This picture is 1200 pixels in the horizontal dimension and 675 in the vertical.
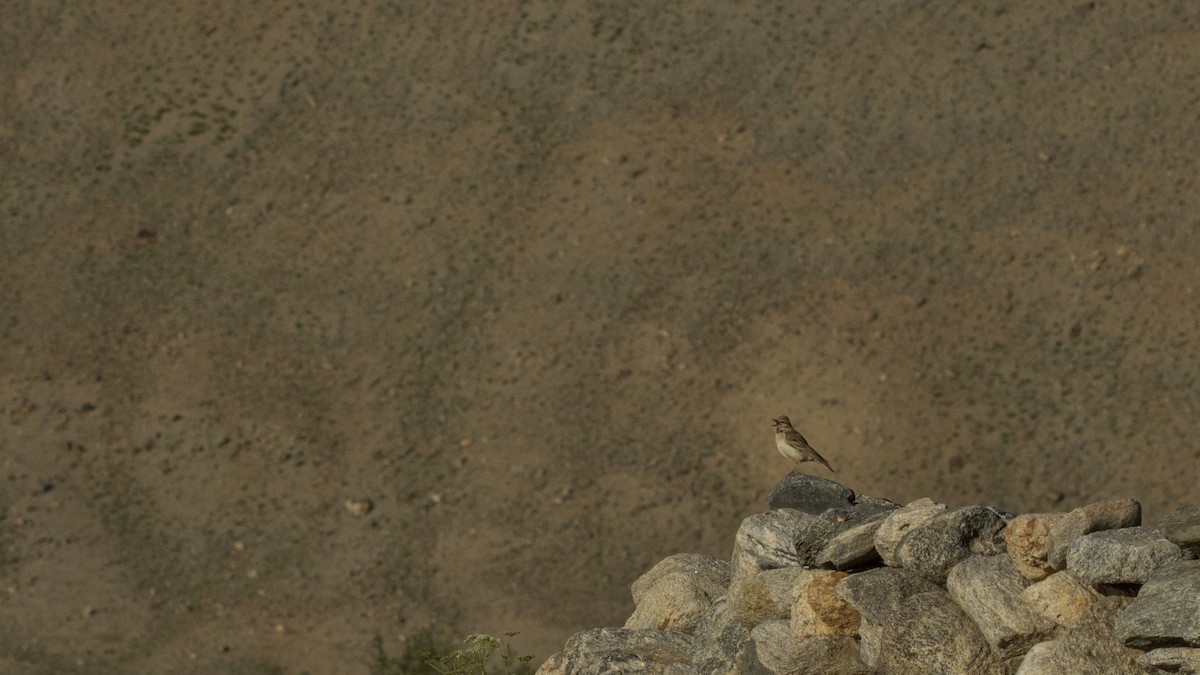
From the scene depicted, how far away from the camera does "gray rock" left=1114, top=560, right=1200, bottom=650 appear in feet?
31.8

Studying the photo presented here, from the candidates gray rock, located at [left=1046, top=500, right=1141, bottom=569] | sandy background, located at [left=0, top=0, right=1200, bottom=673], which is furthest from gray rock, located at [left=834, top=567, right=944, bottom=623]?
sandy background, located at [left=0, top=0, right=1200, bottom=673]

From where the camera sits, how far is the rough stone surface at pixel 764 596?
12.5 m

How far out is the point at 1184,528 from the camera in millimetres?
10172

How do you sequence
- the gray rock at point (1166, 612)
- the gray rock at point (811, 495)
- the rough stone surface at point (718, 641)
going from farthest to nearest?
the gray rock at point (811, 495) → the rough stone surface at point (718, 641) → the gray rock at point (1166, 612)

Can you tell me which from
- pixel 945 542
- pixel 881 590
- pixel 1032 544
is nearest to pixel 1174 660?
pixel 1032 544

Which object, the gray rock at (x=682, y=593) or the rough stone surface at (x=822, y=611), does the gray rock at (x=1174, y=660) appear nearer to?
the rough stone surface at (x=822, y=611)

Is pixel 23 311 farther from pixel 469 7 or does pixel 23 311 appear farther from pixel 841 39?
pixel 841 39

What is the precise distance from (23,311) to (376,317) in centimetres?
588

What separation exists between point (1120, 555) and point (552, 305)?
567 inches

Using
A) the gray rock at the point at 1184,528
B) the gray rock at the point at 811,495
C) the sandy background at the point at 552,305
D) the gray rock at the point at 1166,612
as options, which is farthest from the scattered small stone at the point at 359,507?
the gray rock at the point at 1184,528

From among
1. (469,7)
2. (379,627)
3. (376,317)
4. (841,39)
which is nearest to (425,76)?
(469,7)

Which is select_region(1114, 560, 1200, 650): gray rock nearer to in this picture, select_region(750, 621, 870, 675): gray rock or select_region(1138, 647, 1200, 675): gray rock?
select_region(1138, 647, 1200, 675): gray rock

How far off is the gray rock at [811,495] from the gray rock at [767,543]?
1.25 ft

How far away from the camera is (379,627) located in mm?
23062
